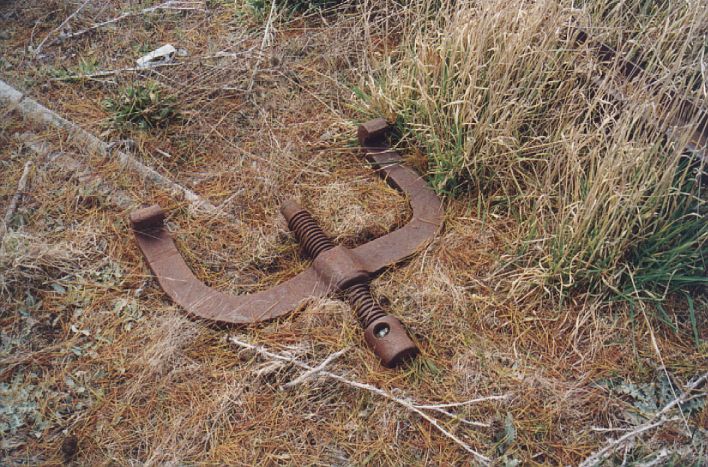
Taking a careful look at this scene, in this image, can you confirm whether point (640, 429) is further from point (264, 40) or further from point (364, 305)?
point (264, 40)

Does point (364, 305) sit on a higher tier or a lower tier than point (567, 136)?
lower

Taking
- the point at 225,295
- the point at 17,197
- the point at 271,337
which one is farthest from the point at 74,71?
the point at 271,337

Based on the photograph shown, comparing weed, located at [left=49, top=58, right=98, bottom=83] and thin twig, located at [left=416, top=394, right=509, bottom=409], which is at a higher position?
weed, located at [left=49, top=58, right=98, bottom=83]

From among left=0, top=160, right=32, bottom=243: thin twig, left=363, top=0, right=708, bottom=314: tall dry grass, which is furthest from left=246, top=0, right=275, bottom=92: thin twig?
left=0, top=160, right=32, bottom=243: thin twig

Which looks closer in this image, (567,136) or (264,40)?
(567,136)

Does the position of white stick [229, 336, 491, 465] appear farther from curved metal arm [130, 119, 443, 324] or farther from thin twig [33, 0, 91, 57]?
thin twig [33, 0, 91, 57]

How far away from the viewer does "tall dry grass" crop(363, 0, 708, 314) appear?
264 centimetres

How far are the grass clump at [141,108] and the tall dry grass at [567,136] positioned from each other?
1.11 m

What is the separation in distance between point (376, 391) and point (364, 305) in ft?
1.15

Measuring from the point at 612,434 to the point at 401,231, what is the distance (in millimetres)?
1197

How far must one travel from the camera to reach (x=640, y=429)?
2.32 metres

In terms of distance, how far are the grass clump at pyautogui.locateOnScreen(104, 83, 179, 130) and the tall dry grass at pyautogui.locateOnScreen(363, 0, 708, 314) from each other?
3.66 feet

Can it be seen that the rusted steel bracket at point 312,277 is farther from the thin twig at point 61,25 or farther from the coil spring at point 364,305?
the thin twig at point 61,25

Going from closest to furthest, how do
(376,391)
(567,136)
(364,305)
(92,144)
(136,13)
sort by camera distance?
(376,391), (364,305), (567,136), (92,144), (136,13)
